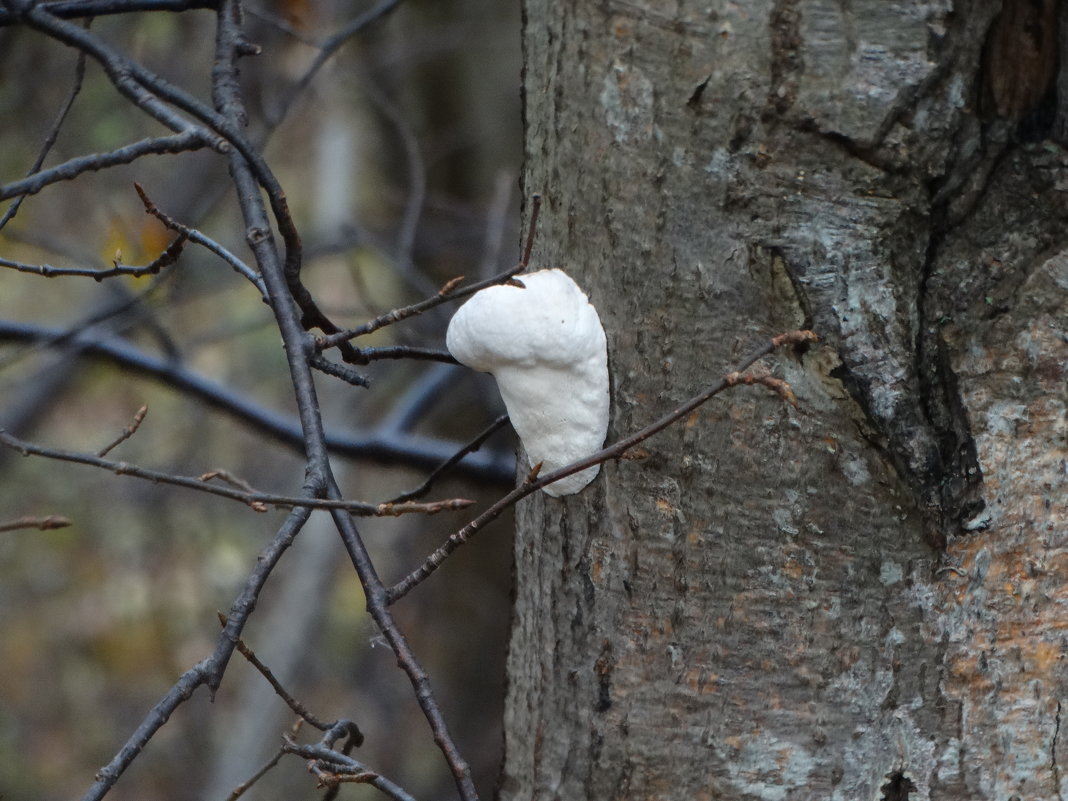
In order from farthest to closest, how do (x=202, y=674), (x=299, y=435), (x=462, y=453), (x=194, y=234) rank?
(x=299, y=435) → (x=462, y=453) → (x=194, y=234) → (x=202, y=674)

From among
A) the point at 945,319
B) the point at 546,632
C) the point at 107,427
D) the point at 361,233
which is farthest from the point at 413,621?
the point at 945,319

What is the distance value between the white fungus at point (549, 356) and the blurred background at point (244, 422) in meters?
1.14

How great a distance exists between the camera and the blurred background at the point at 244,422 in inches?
123

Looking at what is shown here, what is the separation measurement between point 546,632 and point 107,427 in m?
6.17

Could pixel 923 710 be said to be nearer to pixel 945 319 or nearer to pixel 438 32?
pixel 945 319

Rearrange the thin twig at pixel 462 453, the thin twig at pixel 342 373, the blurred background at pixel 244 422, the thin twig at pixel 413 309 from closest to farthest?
1. the thin twig at pixel 413 309
2. the thin twig at pixel 342 373
3. the thin twig at pixel 462 453
4. the blurred background at pixel 244 422

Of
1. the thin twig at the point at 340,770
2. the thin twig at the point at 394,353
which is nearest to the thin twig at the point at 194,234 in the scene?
the thin twig at the point at 394,353

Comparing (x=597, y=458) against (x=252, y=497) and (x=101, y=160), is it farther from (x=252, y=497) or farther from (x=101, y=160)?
(x=101, y=160)

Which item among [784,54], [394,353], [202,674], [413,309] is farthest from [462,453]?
[784,54]

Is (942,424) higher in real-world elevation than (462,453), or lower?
lower

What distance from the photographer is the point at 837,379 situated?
2.79 feet

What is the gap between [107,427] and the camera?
6484 millimetres

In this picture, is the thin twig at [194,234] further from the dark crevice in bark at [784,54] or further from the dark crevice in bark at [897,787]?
the dark crevice in bark at [897,787]

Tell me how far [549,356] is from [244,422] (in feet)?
4.57
